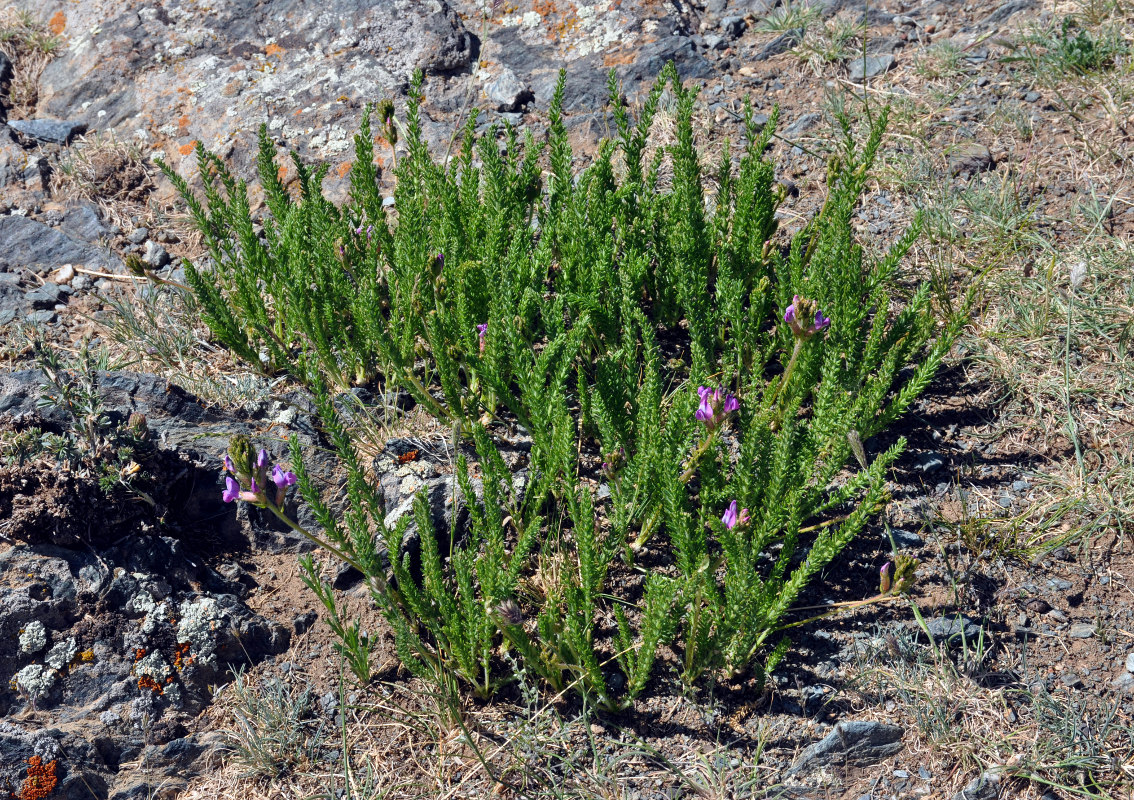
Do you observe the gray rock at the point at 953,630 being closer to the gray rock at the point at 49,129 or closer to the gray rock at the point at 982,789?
the gray rock at the point at 982,789

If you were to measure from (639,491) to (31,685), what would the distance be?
1753 mm

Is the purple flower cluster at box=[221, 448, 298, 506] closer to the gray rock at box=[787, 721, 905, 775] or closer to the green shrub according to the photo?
the green shrub

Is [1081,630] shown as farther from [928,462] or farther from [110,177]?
[110,177]

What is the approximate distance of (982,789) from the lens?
2.13 meters

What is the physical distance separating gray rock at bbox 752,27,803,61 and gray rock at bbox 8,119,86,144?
3789mm

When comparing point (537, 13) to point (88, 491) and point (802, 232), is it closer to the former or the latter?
point (802, 232)

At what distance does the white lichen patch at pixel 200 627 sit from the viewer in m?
2.38

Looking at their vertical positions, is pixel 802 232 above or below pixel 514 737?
above

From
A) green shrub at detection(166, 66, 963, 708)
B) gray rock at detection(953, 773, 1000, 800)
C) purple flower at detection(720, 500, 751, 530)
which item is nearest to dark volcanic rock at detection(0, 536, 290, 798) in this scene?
green shrub at detection(166, 66, 963, 708)

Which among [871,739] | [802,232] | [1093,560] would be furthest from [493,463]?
[1093,560]

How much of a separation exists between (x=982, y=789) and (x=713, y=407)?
119 centimetres

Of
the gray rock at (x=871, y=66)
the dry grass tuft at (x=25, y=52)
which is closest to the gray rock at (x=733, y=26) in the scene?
the gray rock at (x=871, y=66)

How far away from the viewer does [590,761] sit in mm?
2248

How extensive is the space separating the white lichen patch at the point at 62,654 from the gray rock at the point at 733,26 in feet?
14.5
